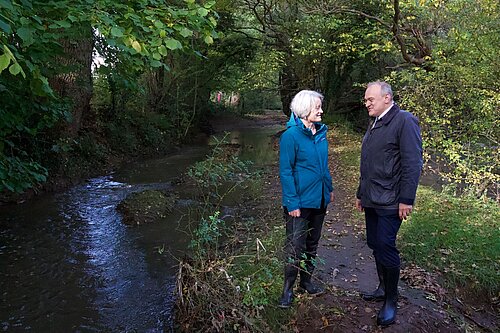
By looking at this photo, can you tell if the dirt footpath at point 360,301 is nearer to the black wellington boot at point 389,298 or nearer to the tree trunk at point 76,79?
the black wellington boot at point 389,298

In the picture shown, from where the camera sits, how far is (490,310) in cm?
440

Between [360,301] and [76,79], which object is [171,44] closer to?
[360,301]

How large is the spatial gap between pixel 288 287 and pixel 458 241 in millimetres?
2996

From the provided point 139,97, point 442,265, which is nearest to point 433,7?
point 442,265

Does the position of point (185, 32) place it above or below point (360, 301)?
above

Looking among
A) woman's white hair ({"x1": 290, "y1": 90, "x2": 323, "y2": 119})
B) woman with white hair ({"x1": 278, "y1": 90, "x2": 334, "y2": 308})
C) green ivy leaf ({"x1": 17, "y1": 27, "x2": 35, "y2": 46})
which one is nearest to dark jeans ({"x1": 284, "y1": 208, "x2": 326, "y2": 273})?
woman with white hair ({"x1": 278, "y1": 90, "x2": 334, "y2": 308})

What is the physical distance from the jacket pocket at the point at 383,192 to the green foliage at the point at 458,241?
2026 mm

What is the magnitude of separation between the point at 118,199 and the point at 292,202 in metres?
6.11

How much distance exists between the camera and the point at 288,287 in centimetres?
376

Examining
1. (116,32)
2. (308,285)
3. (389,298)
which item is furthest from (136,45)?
(389,298)

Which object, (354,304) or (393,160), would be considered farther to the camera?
(354,304)

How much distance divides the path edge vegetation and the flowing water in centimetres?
58

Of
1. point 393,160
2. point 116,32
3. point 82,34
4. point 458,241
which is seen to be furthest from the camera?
point 458,241

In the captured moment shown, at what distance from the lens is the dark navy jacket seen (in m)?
3.27
